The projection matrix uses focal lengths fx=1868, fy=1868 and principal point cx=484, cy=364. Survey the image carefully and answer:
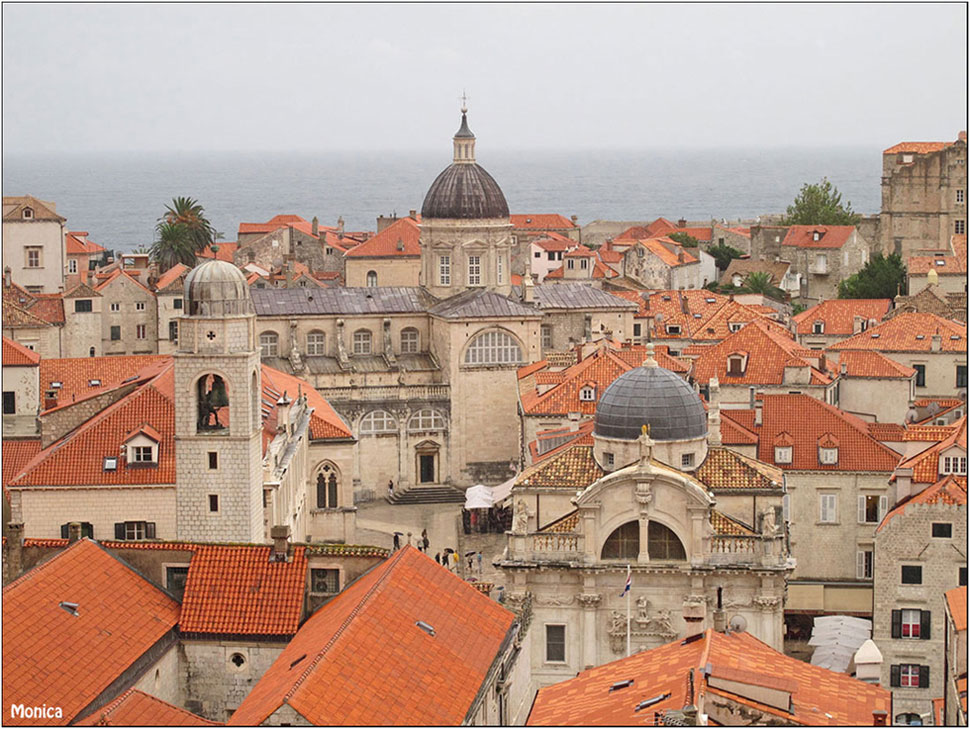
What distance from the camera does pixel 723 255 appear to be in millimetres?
131250

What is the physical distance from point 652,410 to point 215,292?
1131 cm

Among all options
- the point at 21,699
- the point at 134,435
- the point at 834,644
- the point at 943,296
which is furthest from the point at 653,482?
the point at 943,296

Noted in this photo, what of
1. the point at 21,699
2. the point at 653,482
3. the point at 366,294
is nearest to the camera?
the point at 21,699

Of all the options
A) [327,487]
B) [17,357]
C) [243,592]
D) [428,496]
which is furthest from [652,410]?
[17,357]

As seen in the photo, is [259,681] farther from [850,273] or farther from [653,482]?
[850,273]

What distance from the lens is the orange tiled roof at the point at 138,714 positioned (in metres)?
29.7

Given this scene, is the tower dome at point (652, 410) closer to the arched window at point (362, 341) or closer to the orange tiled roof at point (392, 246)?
the arched window at point (362, 341)

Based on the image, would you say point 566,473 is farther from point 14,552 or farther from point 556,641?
point 14,552

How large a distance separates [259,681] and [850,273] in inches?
3427

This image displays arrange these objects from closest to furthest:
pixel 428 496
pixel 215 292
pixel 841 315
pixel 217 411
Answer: pixel 215 292 < pixel 217 411 < pixel 428 496 < pixel 841 315

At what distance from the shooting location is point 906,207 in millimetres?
120062

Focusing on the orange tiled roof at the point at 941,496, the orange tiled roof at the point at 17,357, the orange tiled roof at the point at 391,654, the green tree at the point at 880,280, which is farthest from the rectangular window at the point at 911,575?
the green tree at the point at 880,280

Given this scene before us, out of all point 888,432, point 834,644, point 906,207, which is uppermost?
point 906,207

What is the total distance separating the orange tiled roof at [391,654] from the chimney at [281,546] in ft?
4.92
